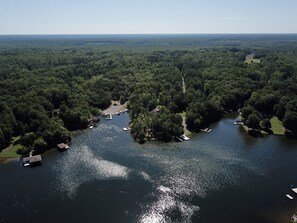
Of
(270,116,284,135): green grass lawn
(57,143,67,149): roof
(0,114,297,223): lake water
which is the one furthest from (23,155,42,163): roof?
(270,116,284,135): green grass lawn

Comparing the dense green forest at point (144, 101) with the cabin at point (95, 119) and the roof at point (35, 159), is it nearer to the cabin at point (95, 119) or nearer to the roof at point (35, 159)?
the cabin at point (95, 119)

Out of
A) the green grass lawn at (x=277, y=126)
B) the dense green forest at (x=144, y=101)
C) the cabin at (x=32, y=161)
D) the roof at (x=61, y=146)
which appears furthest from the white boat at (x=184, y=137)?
the cabin at (x=32, y=161)

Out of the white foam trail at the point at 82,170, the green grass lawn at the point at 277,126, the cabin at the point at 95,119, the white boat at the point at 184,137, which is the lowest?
the cabin at the point at 95,119

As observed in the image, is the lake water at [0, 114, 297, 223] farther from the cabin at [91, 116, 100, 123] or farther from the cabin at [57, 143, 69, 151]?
the cabin at [91, 116, 100, 123]

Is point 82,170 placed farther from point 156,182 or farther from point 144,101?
point 144,101

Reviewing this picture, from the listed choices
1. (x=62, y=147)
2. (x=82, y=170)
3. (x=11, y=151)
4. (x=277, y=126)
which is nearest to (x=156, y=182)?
(x=82, y=170)

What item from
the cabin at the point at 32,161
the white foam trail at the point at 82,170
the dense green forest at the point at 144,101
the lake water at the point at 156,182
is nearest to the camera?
the lake water at the point at 156,182
